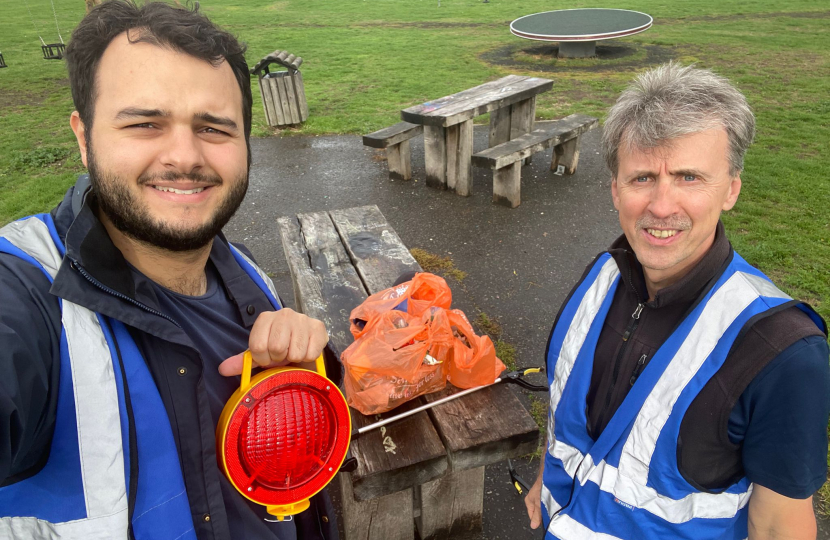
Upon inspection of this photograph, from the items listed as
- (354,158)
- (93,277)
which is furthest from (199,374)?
(354,158)

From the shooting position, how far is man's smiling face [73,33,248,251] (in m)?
1.20

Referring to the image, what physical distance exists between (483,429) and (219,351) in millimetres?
1081

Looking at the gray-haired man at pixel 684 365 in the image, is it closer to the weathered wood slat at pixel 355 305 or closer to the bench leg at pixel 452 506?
the weathered wood slat at pixel 355 305

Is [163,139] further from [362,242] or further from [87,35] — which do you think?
[362,242]

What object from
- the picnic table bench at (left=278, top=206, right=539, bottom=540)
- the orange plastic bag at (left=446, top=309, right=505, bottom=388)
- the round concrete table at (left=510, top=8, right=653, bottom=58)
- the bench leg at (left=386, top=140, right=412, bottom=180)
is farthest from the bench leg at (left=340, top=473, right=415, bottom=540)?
the round concrete table at (left=510, top=8, right=653, bottom=58)

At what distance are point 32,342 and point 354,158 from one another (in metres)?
6.33

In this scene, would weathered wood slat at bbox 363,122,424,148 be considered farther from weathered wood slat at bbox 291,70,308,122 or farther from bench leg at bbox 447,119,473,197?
weathered wood slat at bbox 291,70,308,122

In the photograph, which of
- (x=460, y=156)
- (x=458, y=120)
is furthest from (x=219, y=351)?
(x=460, y=156)

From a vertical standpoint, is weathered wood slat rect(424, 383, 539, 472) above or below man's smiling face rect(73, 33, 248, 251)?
below

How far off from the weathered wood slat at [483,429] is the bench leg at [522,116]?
5.00 m

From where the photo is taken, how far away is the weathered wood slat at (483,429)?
1.92 metres

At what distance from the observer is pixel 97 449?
951mm

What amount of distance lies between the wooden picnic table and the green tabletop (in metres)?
6.64

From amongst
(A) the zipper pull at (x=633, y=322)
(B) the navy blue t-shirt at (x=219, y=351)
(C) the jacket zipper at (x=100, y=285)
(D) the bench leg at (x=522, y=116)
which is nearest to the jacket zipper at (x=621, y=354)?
(A) the zipper pull at (x=633, y=322)
